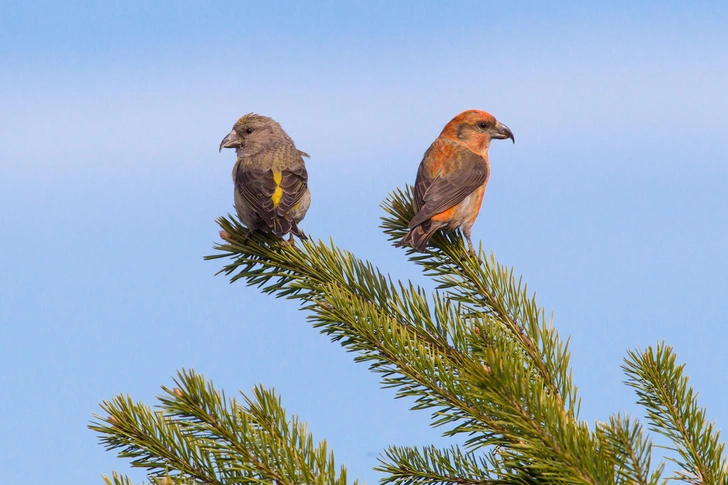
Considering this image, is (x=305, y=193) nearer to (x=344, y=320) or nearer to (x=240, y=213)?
(x=240, y=213)

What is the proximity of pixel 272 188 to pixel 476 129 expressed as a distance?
2859 millimetres

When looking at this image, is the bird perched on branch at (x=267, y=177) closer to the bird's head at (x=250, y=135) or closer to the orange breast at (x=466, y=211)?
the bird's head at (x=250, y=135)

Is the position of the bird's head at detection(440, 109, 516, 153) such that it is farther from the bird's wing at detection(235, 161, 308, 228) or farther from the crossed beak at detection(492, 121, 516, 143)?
the bird's wing at detection(235, 161, 308, 228)

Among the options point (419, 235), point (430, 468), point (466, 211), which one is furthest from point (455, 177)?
point (430, 468)

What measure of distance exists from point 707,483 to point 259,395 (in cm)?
178

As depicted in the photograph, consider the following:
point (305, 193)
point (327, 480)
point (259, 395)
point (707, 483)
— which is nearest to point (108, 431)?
point (259, 395)

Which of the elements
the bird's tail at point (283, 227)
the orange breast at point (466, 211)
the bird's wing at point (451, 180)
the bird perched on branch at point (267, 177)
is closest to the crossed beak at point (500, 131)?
the bird's wing at point (451, 180)

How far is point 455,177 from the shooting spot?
23.2 feet

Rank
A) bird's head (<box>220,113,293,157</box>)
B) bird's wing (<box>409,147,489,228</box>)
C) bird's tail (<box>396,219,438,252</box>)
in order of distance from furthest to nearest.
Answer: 1. bird's head (<box>220,113,293,157</box>)
2. bird's wing (<box>409,147,489,228</box>)
3. bird's tail (<box>396,219,438,252</box>)

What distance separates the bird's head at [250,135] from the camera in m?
7.98

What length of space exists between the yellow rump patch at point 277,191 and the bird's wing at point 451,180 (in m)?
1.21

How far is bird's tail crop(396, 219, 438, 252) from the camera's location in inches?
187

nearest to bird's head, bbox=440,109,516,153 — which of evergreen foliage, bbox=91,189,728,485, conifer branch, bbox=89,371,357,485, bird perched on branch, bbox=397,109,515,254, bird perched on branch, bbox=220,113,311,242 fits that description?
bird perched on branch, bbox=397,109,515,254

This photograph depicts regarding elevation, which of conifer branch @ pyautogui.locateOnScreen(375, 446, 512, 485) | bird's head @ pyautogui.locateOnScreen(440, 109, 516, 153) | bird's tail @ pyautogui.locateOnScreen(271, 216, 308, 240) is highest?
bird's head @ pyautogui.locateOnScreen(440, 109, 516, 153)
